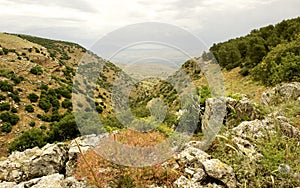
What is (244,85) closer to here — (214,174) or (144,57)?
(144,57)

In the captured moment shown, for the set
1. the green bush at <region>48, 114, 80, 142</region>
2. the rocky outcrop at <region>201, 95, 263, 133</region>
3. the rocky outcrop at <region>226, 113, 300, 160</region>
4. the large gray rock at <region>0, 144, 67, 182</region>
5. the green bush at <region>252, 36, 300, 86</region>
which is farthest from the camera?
the green bush at <region>48, 114, 80, 142</region>

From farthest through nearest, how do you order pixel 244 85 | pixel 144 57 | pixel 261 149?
pixel 244 85
pixel 144 57
pixel 261 149

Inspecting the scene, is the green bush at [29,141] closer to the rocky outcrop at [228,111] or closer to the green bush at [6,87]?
the green bush at [6,87]

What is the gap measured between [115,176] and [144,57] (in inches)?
127

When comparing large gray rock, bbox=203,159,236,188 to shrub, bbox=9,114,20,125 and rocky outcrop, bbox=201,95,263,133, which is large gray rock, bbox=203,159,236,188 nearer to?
rocky outcrop, bbox=201,95,263,133

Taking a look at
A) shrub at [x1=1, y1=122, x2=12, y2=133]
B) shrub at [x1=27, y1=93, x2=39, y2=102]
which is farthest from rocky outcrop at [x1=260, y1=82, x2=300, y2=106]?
shrub at [x1=27, y1=93, x2=39, y2=102]

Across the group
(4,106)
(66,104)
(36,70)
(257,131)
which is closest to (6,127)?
(4,106)

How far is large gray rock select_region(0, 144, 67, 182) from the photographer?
24.7 ft

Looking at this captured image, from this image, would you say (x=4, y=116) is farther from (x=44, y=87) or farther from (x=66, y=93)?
(x=66, y=93)

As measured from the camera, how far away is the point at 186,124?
30.9ft

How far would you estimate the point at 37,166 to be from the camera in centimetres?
758

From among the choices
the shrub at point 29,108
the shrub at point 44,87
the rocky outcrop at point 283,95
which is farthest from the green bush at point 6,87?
the rocky outcrop at point 283,95

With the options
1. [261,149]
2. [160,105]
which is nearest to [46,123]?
[160,105]

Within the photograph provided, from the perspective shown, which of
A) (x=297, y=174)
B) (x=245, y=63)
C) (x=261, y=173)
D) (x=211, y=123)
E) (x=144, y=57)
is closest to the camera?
(x=297, y=174)
